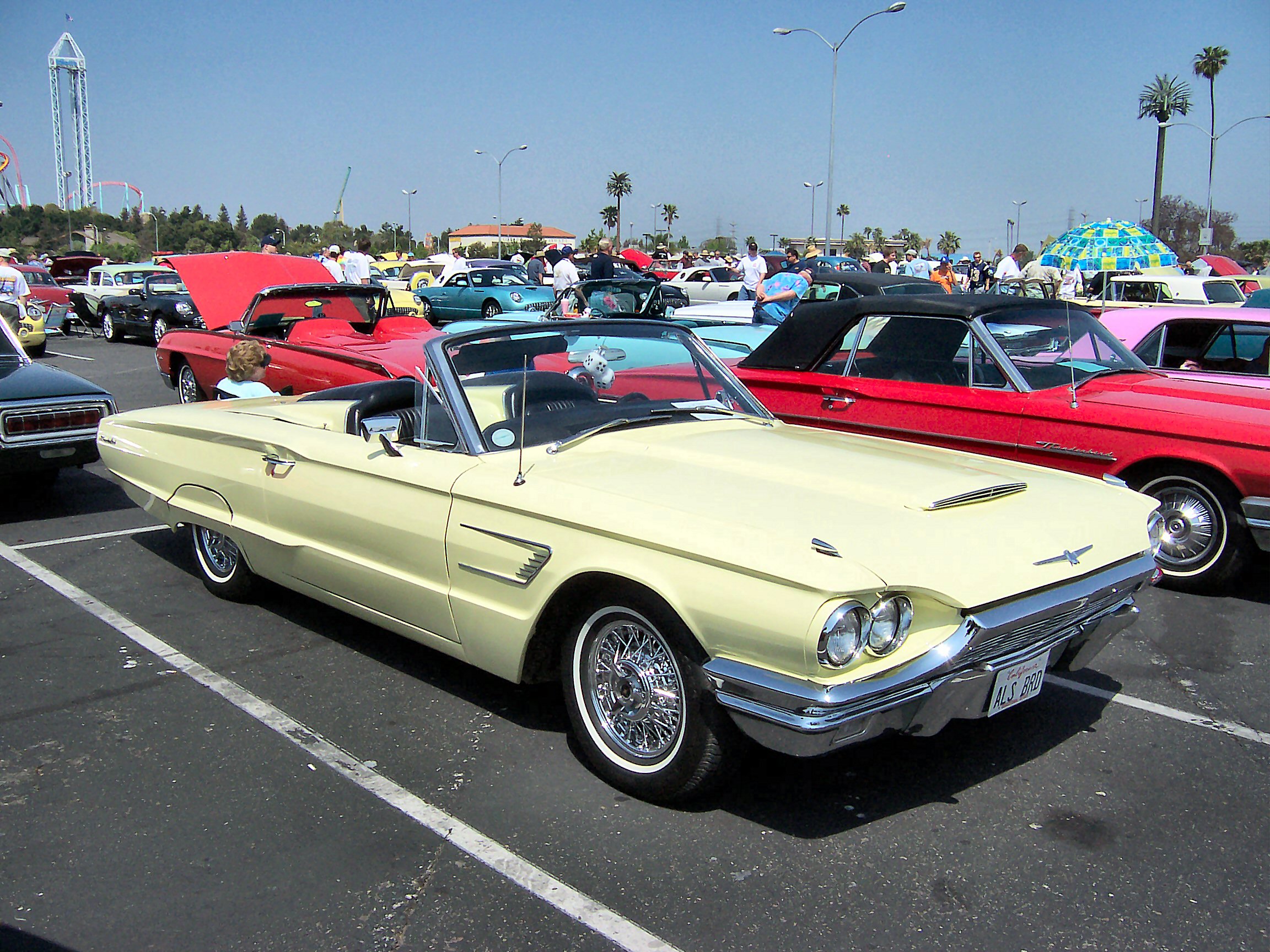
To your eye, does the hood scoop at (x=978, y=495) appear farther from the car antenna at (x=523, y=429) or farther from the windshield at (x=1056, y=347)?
the windshield at (x=1056, y=347)

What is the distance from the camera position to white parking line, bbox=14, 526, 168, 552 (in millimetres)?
6277

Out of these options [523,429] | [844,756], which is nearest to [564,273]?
[523,429]

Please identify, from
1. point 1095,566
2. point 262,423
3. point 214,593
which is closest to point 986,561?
point 1095,566

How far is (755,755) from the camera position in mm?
3596

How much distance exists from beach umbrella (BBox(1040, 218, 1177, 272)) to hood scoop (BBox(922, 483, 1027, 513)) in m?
16.5

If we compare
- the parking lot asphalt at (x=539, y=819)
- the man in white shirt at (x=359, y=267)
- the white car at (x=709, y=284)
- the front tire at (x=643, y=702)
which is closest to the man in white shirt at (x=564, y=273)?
the man in white shirt at (x=359, y=267)

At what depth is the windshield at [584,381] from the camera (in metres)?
3.94

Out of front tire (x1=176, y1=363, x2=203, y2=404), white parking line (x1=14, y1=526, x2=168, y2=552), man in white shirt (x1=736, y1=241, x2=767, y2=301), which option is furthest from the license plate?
man in white shirt (x1=736, y1=241, x2=767, y2=301)

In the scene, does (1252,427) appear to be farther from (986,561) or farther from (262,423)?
(262,423)

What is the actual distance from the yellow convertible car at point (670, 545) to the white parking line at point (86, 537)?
2.15m

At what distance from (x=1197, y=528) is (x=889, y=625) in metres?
3.54

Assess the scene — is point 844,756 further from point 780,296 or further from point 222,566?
point 780,296

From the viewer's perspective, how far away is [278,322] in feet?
31.6

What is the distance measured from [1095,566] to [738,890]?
5.03ft
